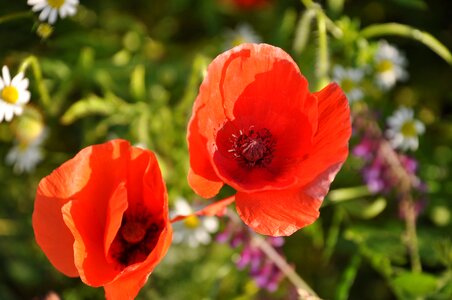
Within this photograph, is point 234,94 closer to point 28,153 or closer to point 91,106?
point 91,106

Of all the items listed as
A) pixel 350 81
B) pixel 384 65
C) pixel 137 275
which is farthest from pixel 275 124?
pixel 384 65

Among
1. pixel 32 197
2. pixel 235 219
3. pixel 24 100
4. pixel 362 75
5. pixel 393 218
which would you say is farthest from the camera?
pixel 32 197

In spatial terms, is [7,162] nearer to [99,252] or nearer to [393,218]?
[99,252]

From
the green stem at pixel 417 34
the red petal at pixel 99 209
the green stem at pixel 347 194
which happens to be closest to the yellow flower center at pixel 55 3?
the red petal at pixel 99 209

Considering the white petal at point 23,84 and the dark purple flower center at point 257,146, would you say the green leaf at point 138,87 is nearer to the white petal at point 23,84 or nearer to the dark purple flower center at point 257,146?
the white petal at point 23,84

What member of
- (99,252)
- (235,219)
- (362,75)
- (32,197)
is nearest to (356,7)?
(362,75)

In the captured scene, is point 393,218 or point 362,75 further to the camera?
point 393,218
